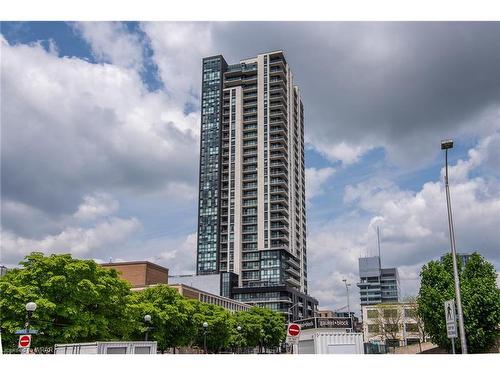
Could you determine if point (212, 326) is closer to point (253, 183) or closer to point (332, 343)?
point (332, 343)

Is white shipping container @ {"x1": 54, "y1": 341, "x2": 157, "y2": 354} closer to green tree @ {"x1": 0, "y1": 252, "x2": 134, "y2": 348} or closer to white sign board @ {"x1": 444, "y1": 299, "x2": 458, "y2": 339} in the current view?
green tree @ {"x1": 0, "y1": 252, "x2": 134, "y2": 348}

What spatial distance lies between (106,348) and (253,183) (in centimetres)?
12184

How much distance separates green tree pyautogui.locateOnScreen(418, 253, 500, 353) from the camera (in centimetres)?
4369

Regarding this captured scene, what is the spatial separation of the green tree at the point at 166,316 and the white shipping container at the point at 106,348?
911 inches

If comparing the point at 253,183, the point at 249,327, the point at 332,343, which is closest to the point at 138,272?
the point at 249,327

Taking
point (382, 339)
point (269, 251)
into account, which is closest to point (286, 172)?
point (269, 251)

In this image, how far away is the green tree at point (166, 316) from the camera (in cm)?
5741

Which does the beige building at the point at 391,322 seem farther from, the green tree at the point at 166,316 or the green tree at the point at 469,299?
the green tree at the point at 469,299

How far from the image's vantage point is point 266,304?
13625cm

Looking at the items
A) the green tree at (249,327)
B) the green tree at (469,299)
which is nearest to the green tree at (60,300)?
the green tree at (469,299)

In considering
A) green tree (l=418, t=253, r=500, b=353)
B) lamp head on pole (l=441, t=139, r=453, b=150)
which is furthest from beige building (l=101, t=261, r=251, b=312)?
lamp head on pole (l=441, t=139, r=453, b=150)

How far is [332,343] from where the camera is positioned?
109 feet

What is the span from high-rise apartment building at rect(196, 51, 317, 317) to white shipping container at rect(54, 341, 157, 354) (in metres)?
106
